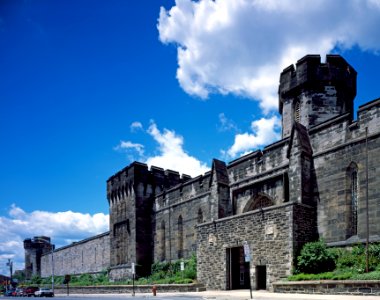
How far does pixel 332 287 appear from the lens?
18.5 meters

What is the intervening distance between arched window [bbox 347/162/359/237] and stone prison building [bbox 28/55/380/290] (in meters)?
0.05

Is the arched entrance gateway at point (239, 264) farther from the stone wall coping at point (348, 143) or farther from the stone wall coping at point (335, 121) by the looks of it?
the stone wall coping at point (335, 121)

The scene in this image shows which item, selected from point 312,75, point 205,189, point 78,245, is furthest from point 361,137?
point 78,245

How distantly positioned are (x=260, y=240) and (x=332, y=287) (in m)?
6.31

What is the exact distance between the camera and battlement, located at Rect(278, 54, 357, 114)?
98.3ft

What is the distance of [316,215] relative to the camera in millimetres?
24078

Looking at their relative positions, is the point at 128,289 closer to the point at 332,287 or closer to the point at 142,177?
the point at 142,177

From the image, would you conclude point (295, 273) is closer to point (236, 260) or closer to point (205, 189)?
point (236, 260)

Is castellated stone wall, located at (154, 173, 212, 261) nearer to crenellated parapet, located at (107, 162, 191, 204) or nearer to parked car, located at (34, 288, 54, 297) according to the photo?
crenellated parapet, located at (107, 162, 191, 204)

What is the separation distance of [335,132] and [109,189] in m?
29.2

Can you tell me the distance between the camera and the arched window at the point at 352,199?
22.3m

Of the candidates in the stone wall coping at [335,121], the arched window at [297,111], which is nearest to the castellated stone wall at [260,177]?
the stone wall coping at [335,121]

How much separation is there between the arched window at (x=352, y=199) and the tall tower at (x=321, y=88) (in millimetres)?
7298

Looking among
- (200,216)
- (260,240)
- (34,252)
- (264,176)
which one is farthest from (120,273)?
(34,252)
